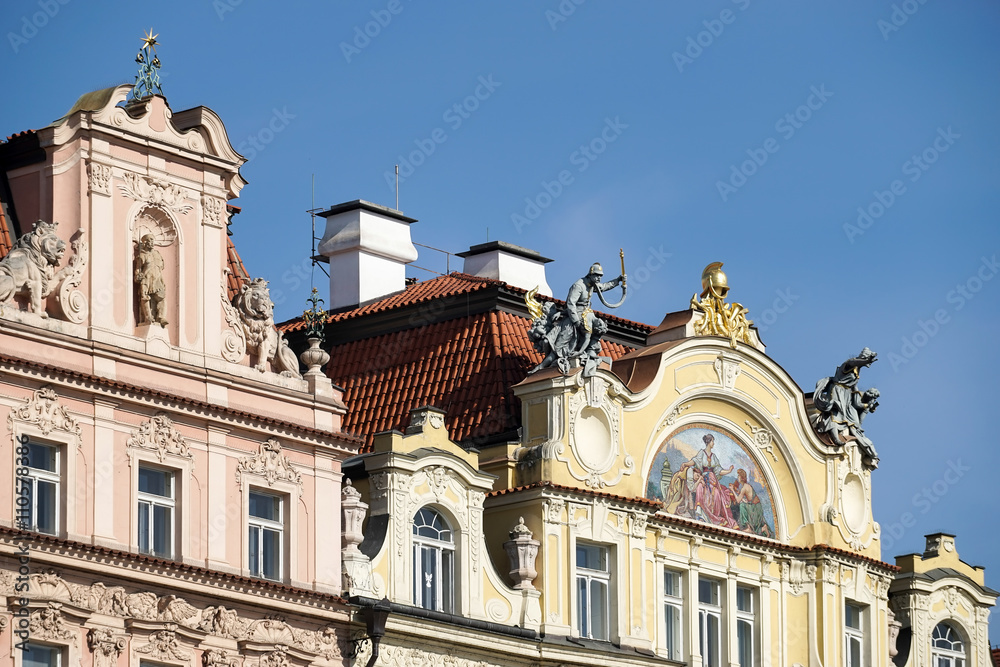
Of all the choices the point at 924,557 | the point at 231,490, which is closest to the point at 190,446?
the point at 231,490

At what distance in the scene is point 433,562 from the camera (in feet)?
156

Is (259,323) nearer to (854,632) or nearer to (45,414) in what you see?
(45,414)

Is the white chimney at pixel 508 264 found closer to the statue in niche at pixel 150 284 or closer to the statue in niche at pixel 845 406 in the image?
the statue in niche at pixel 845 406

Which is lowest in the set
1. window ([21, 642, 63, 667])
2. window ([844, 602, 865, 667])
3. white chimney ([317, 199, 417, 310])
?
window ([21, 642, 63, 667])

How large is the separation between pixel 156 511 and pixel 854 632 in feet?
61.9

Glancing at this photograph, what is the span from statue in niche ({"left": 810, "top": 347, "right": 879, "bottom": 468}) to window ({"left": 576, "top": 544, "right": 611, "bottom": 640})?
783 centimetres

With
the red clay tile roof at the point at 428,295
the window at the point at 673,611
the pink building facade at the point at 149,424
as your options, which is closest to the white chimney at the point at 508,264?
the red clay tile roof at the point at 428,295

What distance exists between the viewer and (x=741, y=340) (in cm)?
5394

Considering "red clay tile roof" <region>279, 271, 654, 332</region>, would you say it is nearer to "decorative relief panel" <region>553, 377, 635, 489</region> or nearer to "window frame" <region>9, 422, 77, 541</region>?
"decorative relief panel" <region>553, 377, 635, 489</region>

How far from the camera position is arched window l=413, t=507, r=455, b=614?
4722cm

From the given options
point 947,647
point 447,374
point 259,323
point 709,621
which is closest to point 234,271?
point 259,323

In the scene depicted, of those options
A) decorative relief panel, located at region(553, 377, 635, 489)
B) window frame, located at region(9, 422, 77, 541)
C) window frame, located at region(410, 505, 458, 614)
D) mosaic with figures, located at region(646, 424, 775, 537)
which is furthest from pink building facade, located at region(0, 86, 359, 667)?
mosaic with figures, located at region(646, 424, 775, 537)

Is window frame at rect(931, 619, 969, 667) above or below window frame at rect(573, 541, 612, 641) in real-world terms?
above

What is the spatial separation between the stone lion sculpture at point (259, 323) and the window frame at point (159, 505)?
278cm
